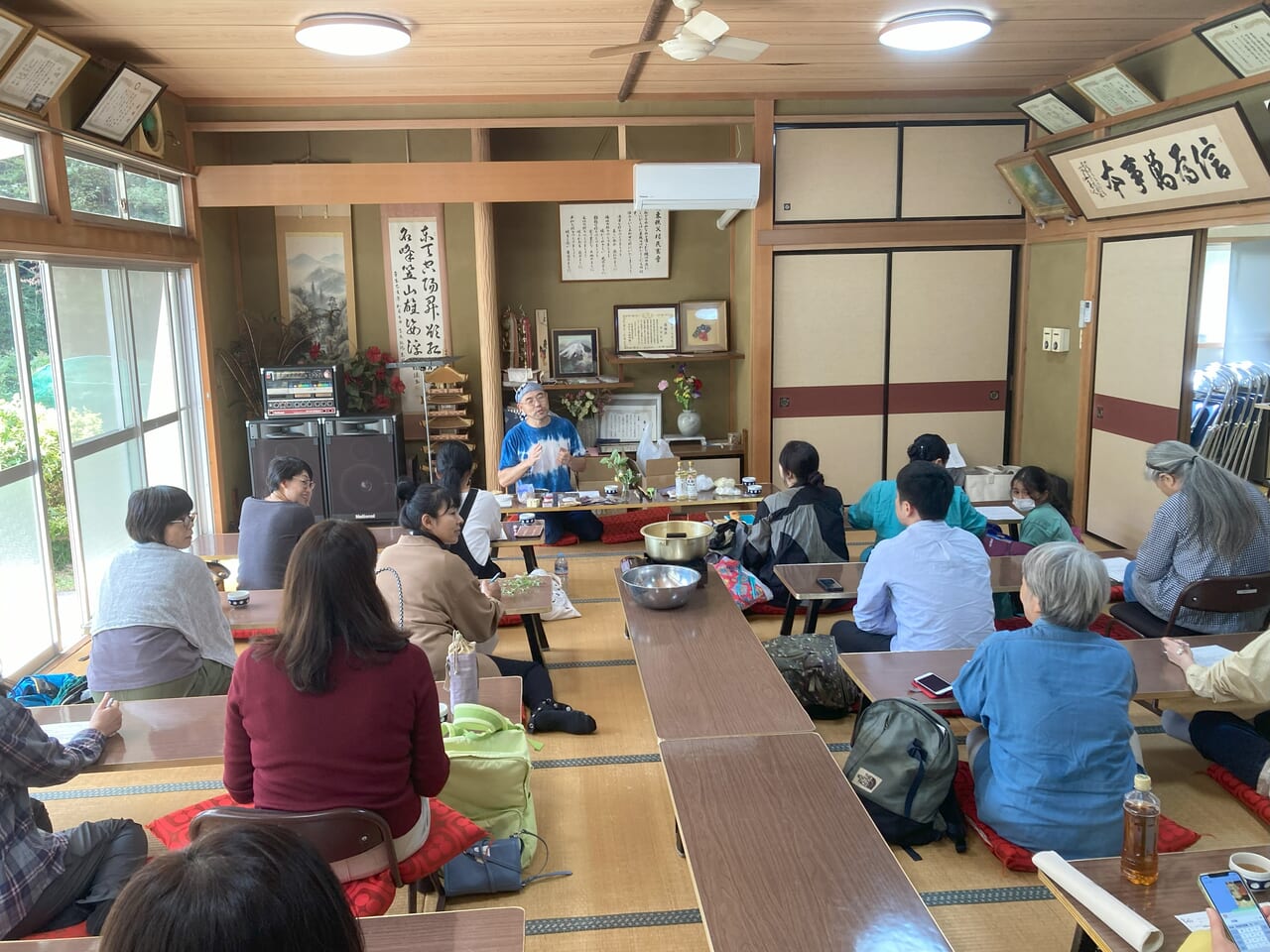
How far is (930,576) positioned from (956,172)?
4482 mm

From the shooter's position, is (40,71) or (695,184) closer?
(40,71)

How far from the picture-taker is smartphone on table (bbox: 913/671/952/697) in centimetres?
277

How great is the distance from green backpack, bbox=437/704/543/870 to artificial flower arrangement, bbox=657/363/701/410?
4787mm

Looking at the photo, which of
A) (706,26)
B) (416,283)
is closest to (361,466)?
(416,283)

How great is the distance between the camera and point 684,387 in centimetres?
743

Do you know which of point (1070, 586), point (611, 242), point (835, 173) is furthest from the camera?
point (611, 242)

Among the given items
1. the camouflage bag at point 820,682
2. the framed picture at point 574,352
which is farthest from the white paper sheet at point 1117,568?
the framed picture at point 574,352

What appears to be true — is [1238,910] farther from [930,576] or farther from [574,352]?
[574,352]

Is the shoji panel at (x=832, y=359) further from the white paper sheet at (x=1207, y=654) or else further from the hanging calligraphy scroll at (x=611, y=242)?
the white paper sheet at (x=1207, y=654)

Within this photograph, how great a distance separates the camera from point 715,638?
3088 mm

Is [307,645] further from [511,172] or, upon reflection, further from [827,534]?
[511,172]

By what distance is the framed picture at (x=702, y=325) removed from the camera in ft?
24.9

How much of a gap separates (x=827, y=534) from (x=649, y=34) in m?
2.67

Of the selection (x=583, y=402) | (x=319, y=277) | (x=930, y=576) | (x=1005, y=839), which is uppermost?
(x=319, y=277)
